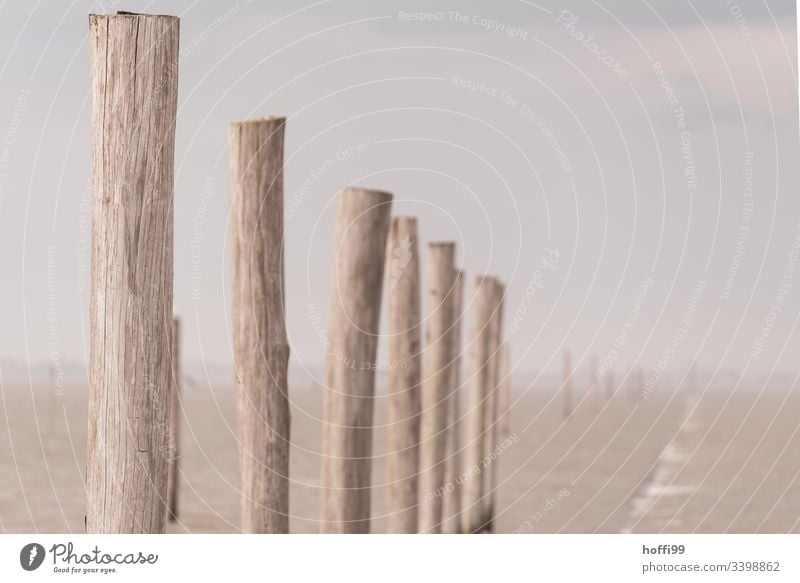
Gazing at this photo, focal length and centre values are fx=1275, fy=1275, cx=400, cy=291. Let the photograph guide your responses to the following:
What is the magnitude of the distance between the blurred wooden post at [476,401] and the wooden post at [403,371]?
16.5ft

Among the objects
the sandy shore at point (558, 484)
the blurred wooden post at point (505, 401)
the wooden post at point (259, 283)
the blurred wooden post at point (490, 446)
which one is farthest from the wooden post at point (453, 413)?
the blurred wooden post at point (505, 401)

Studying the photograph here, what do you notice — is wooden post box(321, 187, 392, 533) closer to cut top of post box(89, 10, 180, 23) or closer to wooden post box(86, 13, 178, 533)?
wooden post box(86, 13, 178, 533)

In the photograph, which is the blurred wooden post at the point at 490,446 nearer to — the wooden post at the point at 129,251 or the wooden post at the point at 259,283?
the wooden post at the point at 259,283

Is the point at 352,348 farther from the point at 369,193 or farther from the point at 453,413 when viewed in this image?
the point at 453,413

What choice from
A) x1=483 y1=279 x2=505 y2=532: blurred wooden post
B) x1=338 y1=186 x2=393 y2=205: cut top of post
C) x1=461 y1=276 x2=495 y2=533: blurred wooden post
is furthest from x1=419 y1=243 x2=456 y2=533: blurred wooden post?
x1=338 y1=186 x2=393 y2=205: cut top of post

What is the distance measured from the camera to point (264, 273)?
5.93 metres

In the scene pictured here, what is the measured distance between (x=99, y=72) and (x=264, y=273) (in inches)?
56.1

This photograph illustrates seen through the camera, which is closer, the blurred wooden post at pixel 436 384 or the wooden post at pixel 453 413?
the blurred wooden post at pixel 436 384

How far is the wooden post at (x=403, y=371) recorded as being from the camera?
9.07 m

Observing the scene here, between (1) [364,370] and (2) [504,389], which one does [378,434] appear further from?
(1) [364,370]

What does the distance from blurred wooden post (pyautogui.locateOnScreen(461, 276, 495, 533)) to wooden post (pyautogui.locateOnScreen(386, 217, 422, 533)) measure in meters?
5.02

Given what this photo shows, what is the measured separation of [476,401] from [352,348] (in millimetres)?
8013

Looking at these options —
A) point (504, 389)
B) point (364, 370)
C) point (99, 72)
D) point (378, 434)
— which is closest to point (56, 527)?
point (364, 370)
